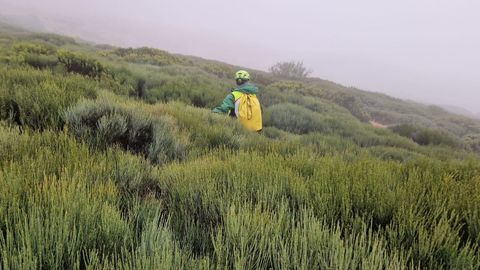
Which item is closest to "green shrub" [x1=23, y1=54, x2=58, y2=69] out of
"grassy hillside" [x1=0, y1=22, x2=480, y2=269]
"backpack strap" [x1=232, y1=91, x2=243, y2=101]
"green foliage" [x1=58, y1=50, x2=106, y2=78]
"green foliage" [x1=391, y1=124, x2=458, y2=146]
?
"green foliage" [x1=58, y1=50, x2=106, y2=78]

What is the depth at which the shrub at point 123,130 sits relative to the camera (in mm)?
3752

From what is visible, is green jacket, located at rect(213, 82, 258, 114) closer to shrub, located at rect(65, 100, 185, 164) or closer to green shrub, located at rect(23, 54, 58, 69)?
shrub, located at rect(65, 100, 185, 164)

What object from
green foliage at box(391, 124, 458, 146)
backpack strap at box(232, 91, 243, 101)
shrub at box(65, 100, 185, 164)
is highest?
backpack strap at box(232, 91, 243, 101)

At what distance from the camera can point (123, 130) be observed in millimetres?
3980

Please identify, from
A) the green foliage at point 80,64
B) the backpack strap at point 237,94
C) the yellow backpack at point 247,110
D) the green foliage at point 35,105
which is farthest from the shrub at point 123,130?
the green foliage at point 80,64

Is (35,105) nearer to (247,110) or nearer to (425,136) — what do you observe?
(247,110)

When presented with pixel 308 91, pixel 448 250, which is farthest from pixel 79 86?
pixel 308 91

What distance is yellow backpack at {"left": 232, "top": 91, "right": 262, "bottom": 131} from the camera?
287 inches

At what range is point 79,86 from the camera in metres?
5.66

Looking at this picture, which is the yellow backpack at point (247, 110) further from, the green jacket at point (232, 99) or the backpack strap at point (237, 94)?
the green jacket at point (232, 99)

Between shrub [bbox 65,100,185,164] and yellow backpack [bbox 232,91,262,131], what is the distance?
3020 millimetres

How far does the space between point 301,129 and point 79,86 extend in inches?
284

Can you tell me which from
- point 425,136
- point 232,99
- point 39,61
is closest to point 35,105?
point 232,99

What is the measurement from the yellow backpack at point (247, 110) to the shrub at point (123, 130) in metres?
3.02
